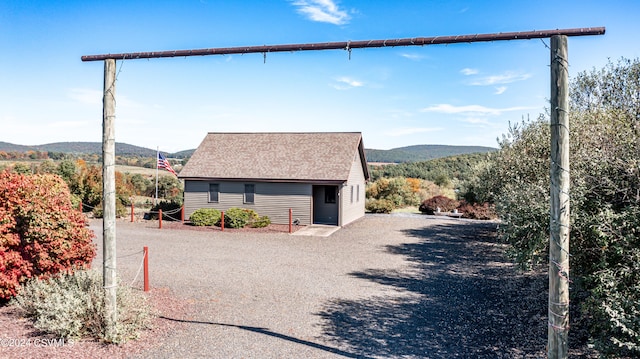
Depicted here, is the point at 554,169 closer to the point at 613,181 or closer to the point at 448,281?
the point at 613,181

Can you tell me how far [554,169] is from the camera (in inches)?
209

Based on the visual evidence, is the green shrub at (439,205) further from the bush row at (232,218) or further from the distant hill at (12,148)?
the distant hill at (12,148)

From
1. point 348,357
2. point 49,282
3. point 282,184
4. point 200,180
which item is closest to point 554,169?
point 348,357

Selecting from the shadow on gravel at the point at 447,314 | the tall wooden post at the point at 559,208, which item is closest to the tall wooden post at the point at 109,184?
the shadow on gravel at the point at 447,314

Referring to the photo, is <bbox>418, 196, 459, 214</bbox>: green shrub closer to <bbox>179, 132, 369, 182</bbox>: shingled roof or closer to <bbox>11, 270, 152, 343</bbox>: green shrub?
<bbox>179, 132, 369, 182</bbox>: shingled roof

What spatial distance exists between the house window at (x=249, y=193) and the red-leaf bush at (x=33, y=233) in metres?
14.6

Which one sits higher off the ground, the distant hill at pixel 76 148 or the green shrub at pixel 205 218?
the distant hill at pixel 76 148

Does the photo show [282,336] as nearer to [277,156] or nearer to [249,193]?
[249,193]

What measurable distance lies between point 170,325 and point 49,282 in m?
2.75

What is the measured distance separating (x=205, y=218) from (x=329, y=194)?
6732mm

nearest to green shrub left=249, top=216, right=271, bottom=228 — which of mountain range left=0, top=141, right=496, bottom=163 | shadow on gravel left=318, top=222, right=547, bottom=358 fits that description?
shadow on gravel left=318, top=222, right=547, bottom=358

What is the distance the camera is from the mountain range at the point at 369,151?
7356 cm

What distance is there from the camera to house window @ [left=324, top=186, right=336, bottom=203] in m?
23.8

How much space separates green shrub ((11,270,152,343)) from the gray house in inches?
572
